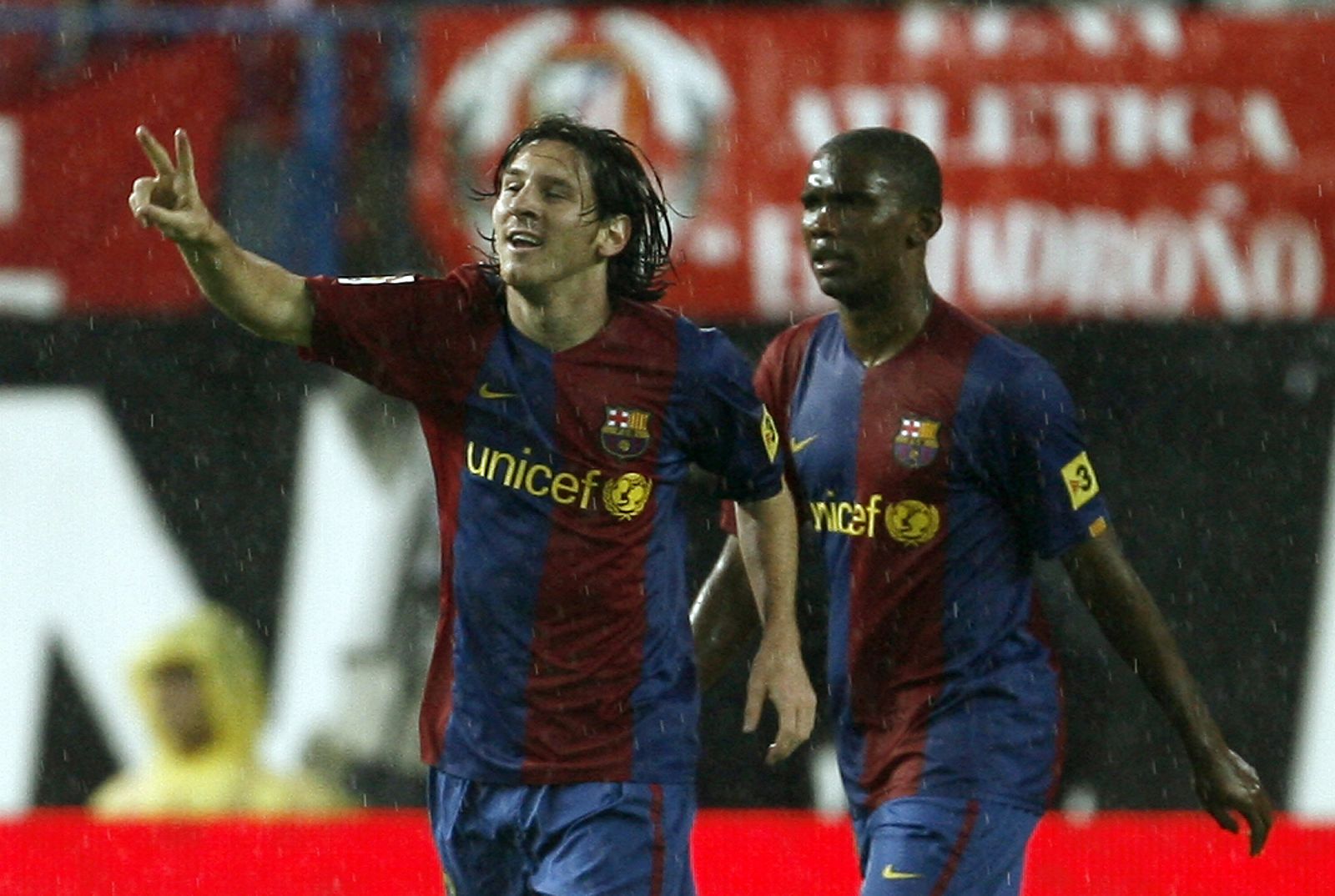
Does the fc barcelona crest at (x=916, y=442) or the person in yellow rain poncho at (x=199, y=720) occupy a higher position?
the fc barcelona crest at (x=916, y=442)

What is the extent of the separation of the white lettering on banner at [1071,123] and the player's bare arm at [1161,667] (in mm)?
2968

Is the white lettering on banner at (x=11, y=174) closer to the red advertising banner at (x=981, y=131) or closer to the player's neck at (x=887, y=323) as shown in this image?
the red advertising banner at (x=981, y=131)

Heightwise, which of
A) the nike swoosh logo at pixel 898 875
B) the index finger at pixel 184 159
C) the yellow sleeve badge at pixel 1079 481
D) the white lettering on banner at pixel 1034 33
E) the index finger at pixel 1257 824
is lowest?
the nike swoosh logo at pixel 898 875

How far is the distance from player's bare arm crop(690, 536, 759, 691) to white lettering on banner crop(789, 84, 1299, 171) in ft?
8.98

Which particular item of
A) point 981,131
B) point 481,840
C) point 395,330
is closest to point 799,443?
point 395,330

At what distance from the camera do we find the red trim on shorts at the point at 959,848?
13.8 feet

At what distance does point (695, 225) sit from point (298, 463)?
139cm

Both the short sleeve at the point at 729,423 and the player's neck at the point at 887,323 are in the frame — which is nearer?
the short sleeve at the point at 729,423

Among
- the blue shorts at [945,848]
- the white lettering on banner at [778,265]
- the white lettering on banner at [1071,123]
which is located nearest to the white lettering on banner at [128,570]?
the white lettering on banner at [778,265]

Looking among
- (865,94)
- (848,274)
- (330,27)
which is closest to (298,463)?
(330,27)

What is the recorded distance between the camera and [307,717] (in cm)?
723

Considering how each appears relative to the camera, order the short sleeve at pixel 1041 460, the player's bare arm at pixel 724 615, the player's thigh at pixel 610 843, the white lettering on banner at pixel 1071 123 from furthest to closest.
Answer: the white lettering on banner at pixel 1071 123 < the player's bare arm at pixel 724 615 < the short sleeve at pixel 1041 460 < the player's thigh at pixel 610 843

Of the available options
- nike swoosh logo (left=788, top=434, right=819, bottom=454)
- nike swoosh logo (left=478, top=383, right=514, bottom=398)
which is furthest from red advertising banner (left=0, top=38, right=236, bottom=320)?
nike swoosh logo (left=478, top=383, right=514, bottom=398)

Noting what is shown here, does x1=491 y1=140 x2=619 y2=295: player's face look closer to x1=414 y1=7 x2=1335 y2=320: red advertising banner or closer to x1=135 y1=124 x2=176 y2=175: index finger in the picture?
x1=135 y1=124 x2=176 y2=175: index finger
